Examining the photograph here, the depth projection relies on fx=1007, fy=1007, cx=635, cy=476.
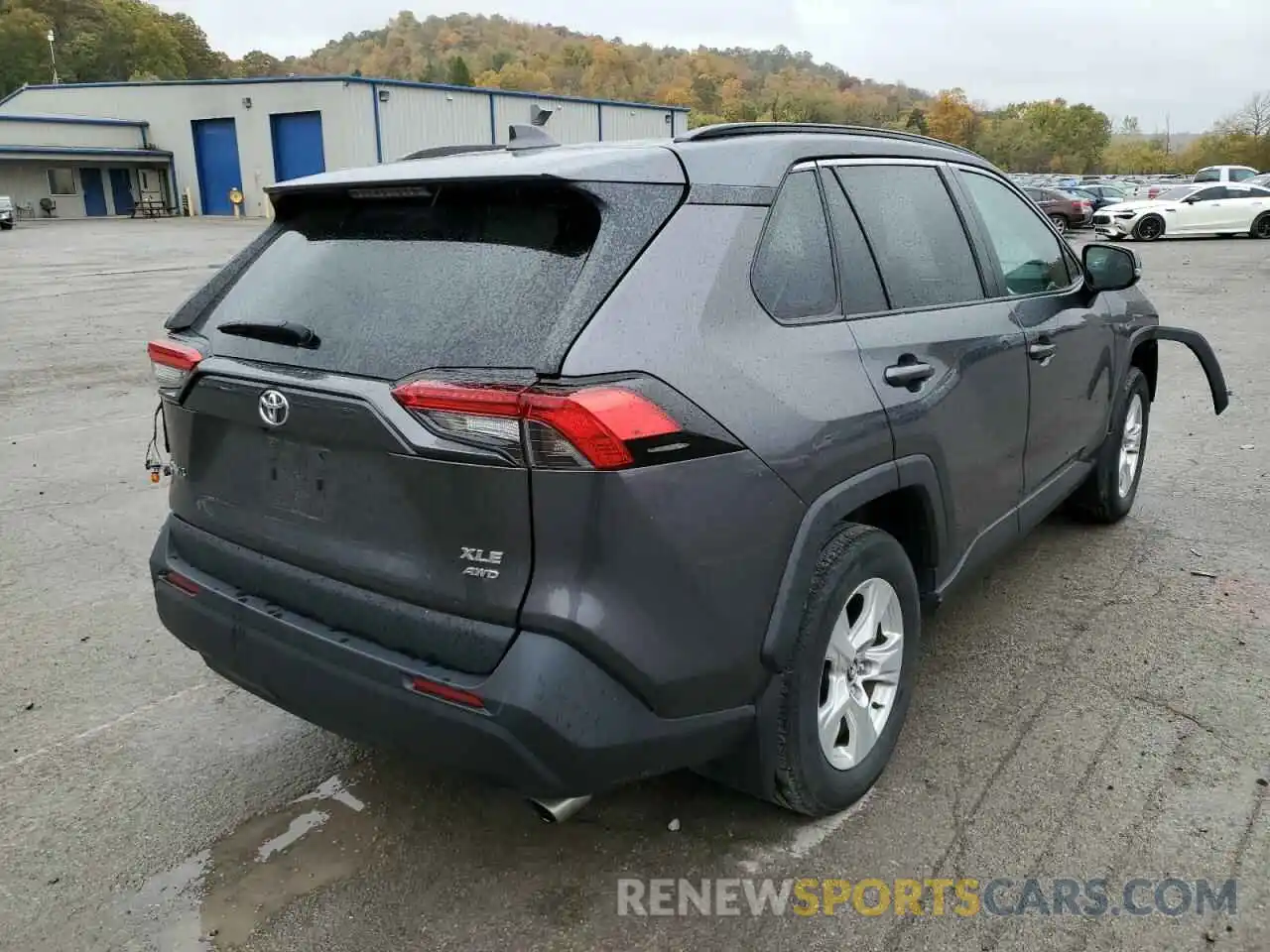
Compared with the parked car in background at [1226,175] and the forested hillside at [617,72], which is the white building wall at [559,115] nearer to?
the forested hillside at [617,72]

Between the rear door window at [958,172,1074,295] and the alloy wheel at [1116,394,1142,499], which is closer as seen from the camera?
the rear door window at [958,172,1074,295]

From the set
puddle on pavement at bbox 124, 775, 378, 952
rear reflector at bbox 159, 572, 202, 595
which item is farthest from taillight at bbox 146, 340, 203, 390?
puddle on pavement at bbox 124, 775, 378, 952

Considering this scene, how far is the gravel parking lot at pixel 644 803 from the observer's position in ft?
8.00

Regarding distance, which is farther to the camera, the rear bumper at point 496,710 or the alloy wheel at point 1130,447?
the alloy wheel at point 1130,447

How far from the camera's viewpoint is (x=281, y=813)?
289 centimetres

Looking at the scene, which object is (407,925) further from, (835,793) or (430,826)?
(835,793)

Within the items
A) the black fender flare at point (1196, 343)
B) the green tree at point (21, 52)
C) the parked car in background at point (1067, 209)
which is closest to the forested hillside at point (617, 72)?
→ the green tree at point (21, 52)

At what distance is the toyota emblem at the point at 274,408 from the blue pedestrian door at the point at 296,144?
41.5m

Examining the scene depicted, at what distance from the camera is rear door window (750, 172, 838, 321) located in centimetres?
253

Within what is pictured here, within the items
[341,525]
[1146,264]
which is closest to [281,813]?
[341,525]

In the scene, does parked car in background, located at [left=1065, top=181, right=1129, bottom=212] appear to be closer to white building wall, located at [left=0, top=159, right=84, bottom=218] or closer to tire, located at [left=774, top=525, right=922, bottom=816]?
tire, located at [left=774, top=525, right=922, bottom=816]

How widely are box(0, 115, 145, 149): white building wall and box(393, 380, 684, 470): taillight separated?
5590cm

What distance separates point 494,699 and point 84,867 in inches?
56.3

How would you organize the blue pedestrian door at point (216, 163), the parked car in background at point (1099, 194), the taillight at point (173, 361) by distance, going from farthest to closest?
the blue pedestrian door at point (216, 163) → the parked car in background at point (1099, 194) → the taillight at point (173, 361)
